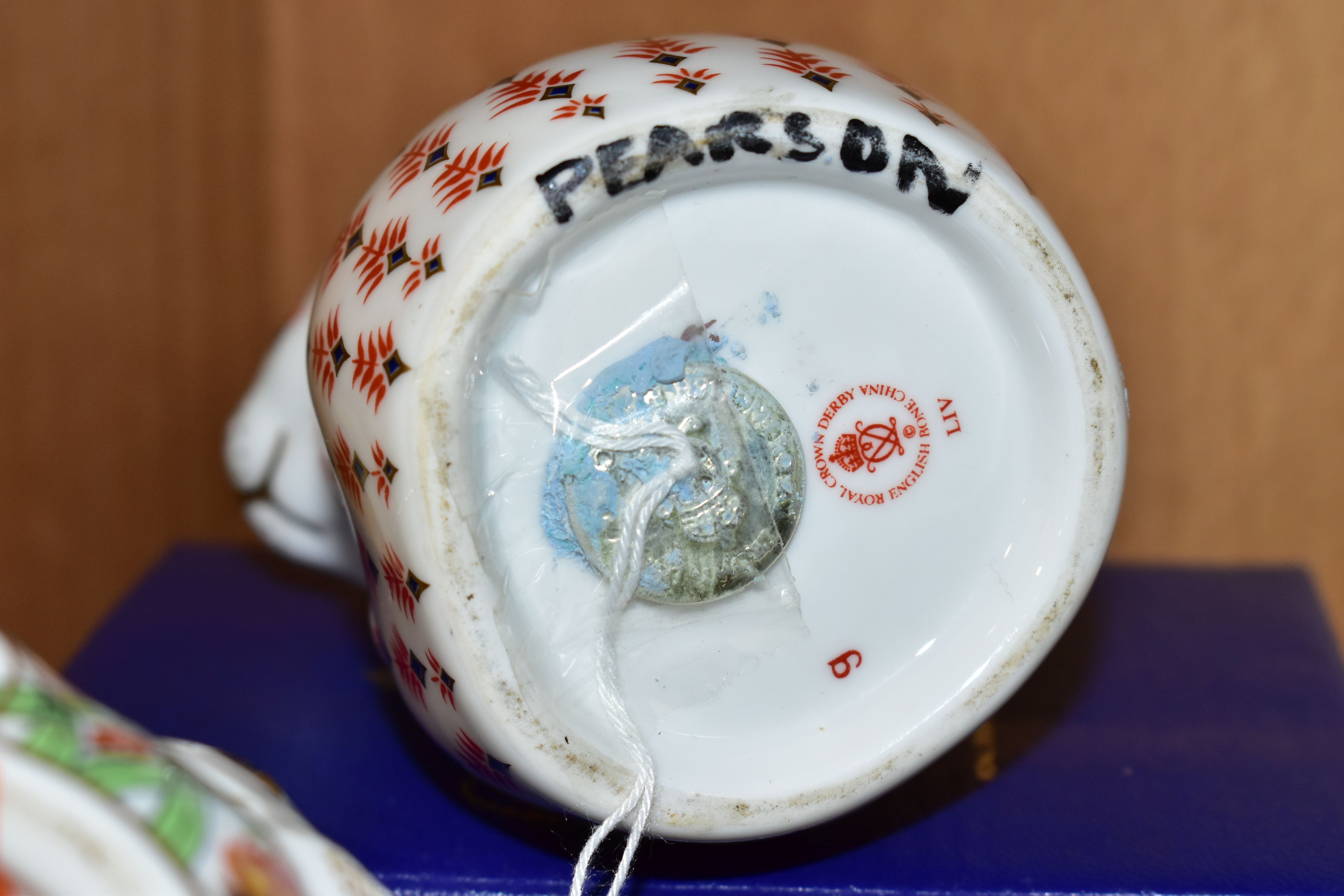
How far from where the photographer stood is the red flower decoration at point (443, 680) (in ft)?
1.90

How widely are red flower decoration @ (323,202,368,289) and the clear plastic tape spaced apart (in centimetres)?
10

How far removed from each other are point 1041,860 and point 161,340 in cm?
84

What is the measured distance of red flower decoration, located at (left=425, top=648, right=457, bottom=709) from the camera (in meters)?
0.58

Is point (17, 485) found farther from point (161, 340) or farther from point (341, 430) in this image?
point (341, 430)

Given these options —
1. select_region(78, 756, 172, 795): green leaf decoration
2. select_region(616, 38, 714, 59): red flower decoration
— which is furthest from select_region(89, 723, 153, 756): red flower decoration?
select_region(616, 38, 714, 59): red flower decoration

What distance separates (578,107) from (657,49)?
73 millimetres

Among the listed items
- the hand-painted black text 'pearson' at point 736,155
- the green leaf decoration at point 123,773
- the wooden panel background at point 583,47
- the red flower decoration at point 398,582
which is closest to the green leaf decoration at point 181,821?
the green leaf decoration at point 123,773

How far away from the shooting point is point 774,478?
61 cm

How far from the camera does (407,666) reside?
0.62 m

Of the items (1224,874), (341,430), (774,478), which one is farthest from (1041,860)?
(341,430)

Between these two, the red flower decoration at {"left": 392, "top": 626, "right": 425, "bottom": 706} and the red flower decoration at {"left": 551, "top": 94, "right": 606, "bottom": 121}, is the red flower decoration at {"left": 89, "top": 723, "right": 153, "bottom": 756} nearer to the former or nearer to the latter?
the red flower decoration at {"left": 392, "top": 626, "right": 425, "bottom": 706}

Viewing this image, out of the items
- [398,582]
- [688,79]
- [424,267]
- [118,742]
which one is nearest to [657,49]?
[688,79]

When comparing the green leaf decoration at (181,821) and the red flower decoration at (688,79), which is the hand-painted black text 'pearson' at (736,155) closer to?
the red flower decoration at (688,79)

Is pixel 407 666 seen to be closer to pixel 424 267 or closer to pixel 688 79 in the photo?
pixel 424 267
